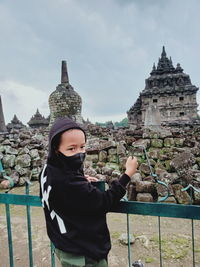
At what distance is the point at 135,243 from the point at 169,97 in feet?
98.6

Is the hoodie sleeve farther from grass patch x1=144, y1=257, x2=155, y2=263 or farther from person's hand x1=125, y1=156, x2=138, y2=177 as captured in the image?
grass patch x1=144, y1=257, x2=155, y2=263

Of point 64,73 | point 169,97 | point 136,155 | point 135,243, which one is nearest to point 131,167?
point 135,243

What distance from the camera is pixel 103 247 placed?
1.15 meters

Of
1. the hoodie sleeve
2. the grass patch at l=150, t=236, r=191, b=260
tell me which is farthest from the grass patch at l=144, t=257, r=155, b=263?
the hoodie sleeve

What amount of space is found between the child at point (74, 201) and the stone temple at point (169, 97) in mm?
27663

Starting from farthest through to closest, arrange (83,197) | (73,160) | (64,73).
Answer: (64,73) → (73,160) → (83,197)

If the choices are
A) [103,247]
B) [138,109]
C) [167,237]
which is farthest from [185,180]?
[138,109]

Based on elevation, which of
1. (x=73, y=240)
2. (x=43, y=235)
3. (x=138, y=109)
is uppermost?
(x=138, y=109)

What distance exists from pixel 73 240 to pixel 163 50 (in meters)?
39.5

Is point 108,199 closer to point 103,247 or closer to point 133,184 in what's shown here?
point 103,247

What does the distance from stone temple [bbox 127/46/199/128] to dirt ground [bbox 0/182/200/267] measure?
82.7 feet

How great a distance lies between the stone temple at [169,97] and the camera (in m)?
29.4

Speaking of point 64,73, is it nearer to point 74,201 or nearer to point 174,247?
point 174,247

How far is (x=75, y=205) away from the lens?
3.46 feet
